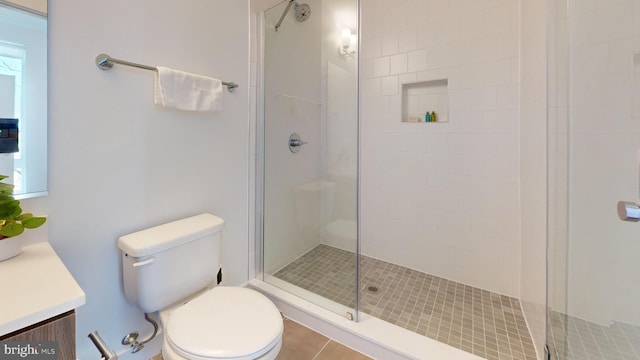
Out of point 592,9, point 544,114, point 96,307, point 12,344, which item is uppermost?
point 592,9

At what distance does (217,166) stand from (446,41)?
6.08 feet

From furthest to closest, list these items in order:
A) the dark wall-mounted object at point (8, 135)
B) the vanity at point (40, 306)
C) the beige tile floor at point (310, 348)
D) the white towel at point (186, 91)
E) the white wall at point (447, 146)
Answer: the white wall at point (447, 146) → the beige tile floor at point (310, 348) → the white towel at point (186, 91) → the dark wall-mounted object at point (8, 135) → the vanity at point (40, 306)

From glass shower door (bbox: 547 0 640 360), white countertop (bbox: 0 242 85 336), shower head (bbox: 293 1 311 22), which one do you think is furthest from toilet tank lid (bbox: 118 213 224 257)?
glass shower door (bbox: 547 0 640 360)

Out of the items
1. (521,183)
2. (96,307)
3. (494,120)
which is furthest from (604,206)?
(96,307)

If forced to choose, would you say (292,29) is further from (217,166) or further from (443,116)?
(443,116)

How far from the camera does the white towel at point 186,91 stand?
1.27 metres

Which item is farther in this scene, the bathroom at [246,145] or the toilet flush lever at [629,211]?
the bathroom at [246,145]

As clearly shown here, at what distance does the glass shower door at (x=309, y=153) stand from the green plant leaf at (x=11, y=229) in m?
1.19

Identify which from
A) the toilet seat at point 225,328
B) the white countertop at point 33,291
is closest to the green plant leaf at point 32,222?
the white countertop at point 33,291

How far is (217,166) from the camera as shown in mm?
1600

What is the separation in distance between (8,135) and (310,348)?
1556 millimetres

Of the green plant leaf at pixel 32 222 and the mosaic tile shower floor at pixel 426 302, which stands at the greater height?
the green plant leaf at pixel 32 222

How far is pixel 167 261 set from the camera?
1160 millimetres

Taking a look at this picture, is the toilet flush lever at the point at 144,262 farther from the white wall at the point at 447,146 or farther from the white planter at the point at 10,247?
the white wall at the point at 447,146
